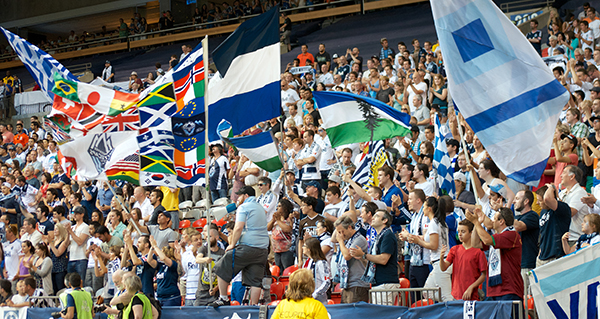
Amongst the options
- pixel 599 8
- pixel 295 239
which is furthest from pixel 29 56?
pixel 599 8

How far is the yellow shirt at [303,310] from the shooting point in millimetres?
5984

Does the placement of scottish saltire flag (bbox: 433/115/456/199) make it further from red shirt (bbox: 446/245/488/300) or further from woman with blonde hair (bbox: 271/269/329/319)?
woman with blonde hair (bbox: 271/269/329/319)

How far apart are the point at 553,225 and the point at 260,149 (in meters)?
3.81

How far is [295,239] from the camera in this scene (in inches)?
411

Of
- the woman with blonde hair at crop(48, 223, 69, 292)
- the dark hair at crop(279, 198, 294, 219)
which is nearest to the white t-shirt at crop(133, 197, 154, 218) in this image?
the woman with blonde hair at crop(48, 223, 69, 292)

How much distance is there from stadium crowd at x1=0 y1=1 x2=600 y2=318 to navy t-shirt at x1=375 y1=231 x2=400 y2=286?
0.04 ft

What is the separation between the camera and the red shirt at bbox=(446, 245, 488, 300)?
7340 millimetres

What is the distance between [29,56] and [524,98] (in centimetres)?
802

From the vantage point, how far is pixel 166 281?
956cm

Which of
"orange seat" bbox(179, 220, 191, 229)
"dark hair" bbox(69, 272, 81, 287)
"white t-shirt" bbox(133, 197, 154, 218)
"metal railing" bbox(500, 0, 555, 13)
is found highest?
"metal railing" bbox(500, 0, 555, 13)

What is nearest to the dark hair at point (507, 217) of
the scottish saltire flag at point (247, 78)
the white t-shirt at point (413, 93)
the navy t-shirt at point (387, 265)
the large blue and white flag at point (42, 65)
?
the navy t-shirt at point (387, 265)

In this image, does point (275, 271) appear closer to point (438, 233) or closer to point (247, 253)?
point (247, 253)

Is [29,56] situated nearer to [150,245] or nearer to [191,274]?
[150,245]

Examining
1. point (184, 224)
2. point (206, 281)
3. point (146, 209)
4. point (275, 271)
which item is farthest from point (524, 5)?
point (206, 281)
